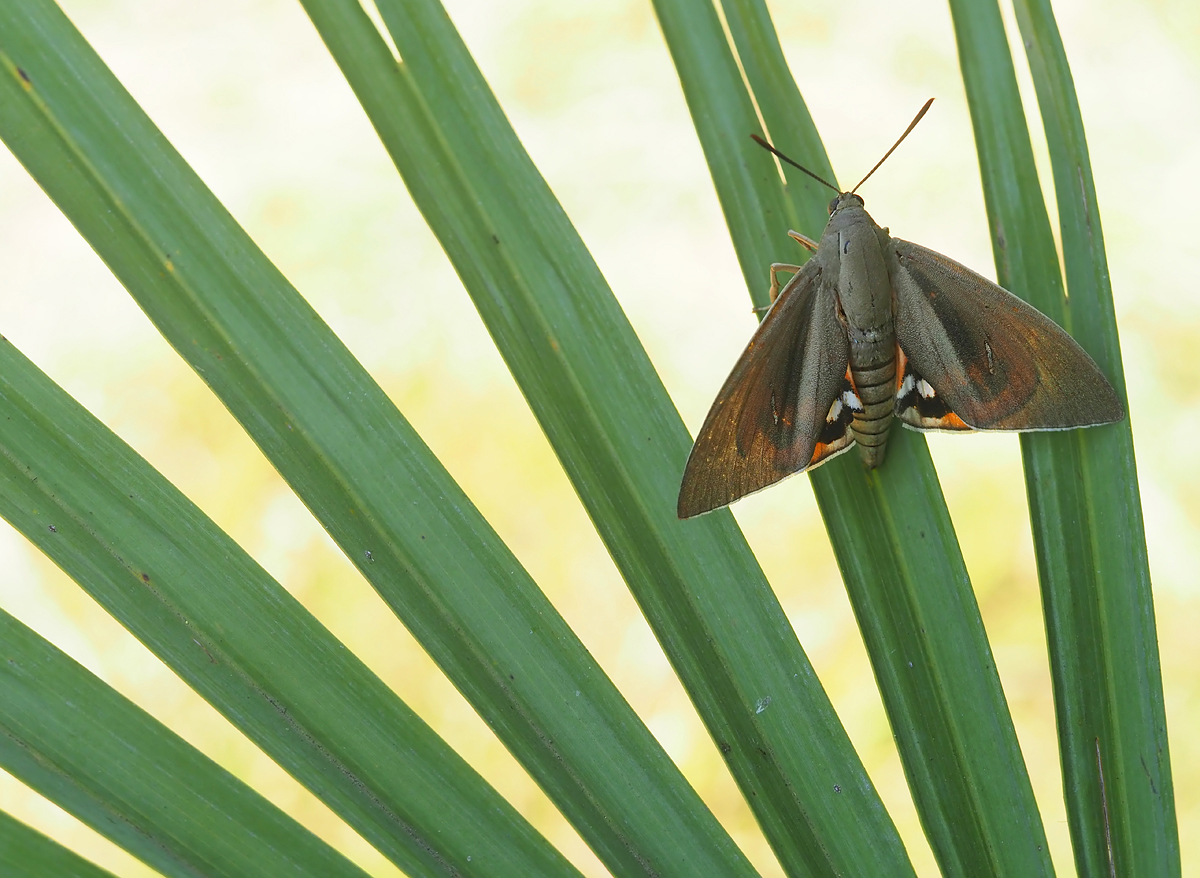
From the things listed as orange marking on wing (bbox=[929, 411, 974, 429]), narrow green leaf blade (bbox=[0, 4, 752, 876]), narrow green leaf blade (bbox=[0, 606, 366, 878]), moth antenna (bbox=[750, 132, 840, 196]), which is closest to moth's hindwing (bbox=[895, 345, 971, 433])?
orange marking on wing (bbox=[929, 411, 974, 429])

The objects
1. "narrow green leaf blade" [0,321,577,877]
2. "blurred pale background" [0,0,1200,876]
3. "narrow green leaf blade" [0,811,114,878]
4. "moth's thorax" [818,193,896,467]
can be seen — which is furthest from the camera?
"blurred pale background" [0,0,1200,876]

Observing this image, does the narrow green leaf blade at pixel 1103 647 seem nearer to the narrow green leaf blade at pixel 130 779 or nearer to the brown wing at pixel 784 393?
the brown wing at pixel 784 393

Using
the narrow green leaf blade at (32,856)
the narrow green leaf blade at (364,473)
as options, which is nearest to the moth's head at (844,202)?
the narrow green leaf blade at (364,473)

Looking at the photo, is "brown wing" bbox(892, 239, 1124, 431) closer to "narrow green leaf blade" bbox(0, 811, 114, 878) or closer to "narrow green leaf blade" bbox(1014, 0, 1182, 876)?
"narrow green leaf blade" bbox(1014, 0, 1182, 876)

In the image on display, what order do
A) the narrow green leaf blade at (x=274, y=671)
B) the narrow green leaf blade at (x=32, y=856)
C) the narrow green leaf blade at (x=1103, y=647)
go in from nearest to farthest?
the narrow green leaf blade at (x=32, y=856) < the narrow green leaf blade at (x=274, y=671) < the narrow green leaf blade at (x=1103, y=647)

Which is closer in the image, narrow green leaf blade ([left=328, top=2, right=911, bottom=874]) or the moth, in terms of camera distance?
narrow green leaf blade ([left=328, top=2, right=911, bottom=874])

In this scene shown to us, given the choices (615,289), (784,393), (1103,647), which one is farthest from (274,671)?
(615,289)
